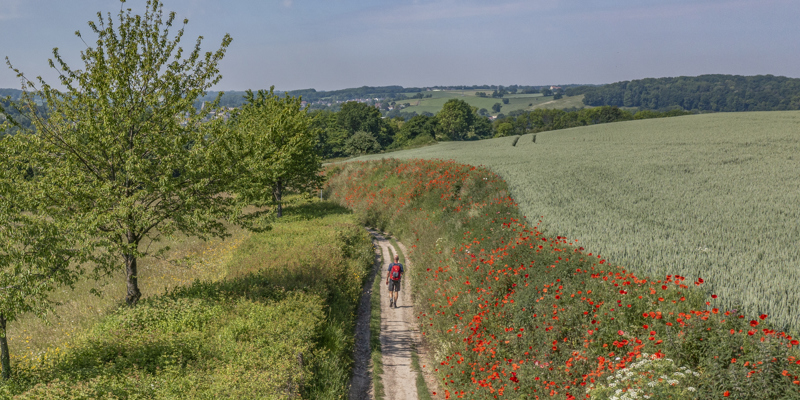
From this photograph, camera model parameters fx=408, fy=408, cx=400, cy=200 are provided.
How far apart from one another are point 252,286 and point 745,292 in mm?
13055

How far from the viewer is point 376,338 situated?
14.1m

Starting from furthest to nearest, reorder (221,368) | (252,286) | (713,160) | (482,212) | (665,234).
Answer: (713,160) → (482,212) → (252,286) → (665,234) → (221,368)

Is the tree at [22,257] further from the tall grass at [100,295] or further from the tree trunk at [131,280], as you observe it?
the tree trunk at [131,280]

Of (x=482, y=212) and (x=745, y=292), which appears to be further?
(x=482, y=212)

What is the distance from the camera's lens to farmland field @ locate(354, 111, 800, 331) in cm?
827

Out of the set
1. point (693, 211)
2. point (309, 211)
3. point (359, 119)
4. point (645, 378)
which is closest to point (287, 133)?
point (309, 211)

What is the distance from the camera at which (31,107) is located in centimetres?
1051

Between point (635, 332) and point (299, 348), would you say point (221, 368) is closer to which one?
point (299, 348)

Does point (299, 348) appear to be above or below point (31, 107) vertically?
below

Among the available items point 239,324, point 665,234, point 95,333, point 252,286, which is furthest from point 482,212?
point 95,333

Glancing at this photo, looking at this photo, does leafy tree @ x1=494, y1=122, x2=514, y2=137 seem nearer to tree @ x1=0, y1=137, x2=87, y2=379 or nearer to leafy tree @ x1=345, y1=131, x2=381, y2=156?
leafy tree @ x1=345, y1=131, x2=381, y2=156

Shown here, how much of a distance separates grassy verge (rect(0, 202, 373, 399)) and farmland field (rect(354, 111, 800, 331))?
7861 mm

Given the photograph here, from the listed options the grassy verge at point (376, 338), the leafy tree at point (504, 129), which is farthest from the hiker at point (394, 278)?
the leafy tree at point (504, 129)

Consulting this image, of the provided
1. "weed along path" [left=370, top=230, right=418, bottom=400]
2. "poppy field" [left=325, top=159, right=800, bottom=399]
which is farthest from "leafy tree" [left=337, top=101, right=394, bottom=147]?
"poppy field" [left=325, top=159, right=800, bottom=399]
